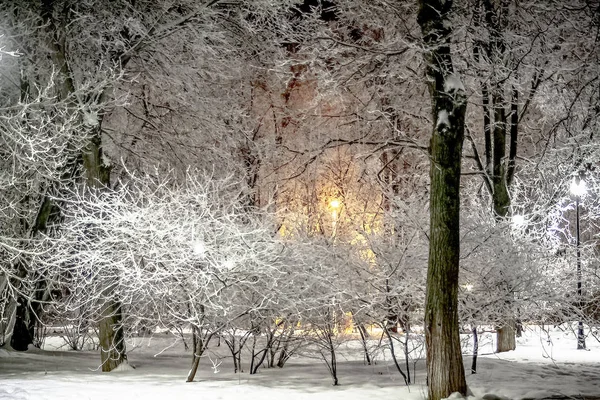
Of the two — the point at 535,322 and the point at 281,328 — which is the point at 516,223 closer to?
the point at 535,322

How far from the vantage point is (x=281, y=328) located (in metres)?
11.7

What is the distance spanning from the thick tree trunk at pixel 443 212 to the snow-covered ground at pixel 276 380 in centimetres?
76

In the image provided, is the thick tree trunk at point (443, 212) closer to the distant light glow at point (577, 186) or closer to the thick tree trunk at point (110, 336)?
the thick tree trunk at point (110, 336)

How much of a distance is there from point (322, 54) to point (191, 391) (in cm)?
Answer: 595

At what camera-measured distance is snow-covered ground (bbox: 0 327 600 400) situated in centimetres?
919

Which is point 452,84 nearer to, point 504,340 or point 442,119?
point 442,119

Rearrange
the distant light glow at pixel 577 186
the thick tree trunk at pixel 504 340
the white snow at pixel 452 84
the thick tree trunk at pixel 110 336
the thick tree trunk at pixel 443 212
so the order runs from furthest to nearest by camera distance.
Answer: the distant light glow at pixel 577 186 < the thick tree trunk at pixel 504 340 < the thick tree trunk at pixel 110 336 < the white snow at pixel 452 84 < the thick tree trunk at pixel 443 212

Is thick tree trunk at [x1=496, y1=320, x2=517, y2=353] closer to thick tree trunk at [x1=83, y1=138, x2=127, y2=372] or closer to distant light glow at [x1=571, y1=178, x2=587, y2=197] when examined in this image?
distant light glow at [x1=571, y1=178, x2=587, y2=197]

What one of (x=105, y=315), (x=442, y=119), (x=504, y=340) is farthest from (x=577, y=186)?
(x=105, y=315)

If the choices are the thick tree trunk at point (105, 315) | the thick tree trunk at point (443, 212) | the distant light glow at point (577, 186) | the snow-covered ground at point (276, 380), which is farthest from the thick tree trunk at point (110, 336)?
the distant light glow at point (577, 186)

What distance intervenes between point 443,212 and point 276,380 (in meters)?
4.14

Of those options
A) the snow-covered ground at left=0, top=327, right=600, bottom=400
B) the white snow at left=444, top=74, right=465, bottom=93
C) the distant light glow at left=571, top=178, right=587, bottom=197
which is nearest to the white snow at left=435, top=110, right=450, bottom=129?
the white snow at left=444, top=74, right=465, bottom=93

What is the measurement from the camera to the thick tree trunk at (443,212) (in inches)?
341

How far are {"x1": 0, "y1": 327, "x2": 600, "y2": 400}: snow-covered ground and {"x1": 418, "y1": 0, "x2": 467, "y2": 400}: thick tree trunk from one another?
0.76 metres
